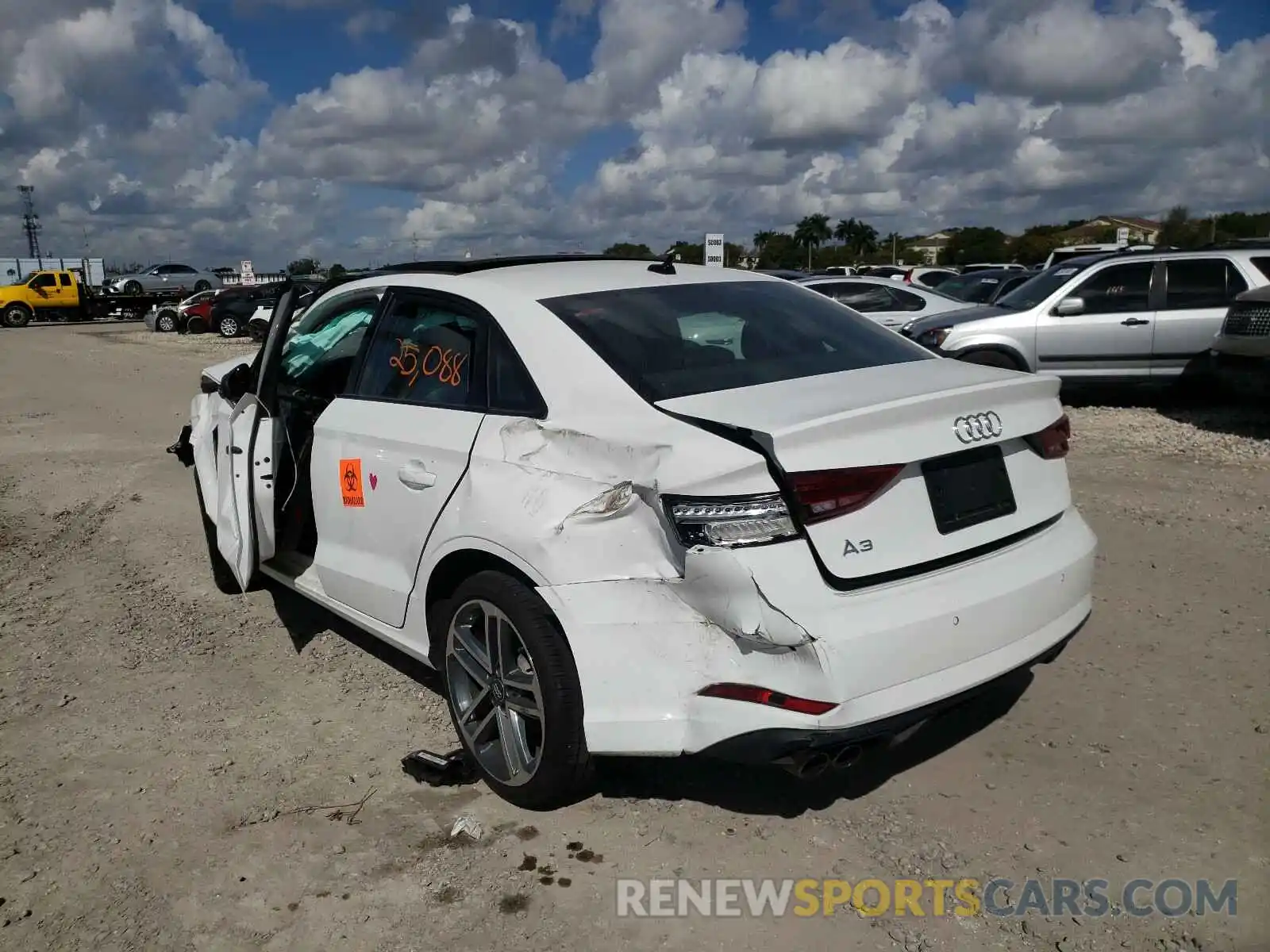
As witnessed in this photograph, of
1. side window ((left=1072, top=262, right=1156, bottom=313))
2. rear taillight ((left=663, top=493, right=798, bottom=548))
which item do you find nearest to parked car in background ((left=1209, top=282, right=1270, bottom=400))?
side window ((left=1072, top=262, right=1156, bottom=313))

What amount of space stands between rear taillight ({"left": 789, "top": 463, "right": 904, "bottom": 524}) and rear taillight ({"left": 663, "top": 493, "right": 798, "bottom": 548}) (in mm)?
57

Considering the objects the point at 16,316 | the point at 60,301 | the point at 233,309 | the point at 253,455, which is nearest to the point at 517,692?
the point at 253,455

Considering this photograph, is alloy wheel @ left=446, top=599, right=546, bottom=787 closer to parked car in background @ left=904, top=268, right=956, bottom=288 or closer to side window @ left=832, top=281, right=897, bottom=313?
side window @ left=832, top=281, right=897, bottom=313

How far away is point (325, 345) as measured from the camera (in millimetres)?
5312

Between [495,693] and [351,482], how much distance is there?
1.10m

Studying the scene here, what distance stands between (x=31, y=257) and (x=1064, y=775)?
81238mm

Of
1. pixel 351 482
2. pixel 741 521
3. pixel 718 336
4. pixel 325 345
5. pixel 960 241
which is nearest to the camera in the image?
pixel 741 521

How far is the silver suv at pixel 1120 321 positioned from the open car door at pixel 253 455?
8121 mm

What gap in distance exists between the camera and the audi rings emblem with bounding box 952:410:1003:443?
9.64 feet

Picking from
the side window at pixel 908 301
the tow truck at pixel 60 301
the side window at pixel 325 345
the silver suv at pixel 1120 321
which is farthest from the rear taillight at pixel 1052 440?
the tow truck at pixel 60 301

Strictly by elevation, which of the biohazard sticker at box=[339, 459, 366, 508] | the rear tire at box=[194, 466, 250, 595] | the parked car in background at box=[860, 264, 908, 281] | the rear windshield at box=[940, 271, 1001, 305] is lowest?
the rear tire at box=[194, 466, 250, 595]

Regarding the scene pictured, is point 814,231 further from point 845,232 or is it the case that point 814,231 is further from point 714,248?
point 714,248

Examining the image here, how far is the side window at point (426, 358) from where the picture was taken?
3.56m

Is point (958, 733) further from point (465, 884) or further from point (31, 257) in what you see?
point (31, 257)
